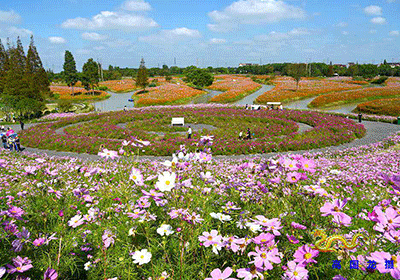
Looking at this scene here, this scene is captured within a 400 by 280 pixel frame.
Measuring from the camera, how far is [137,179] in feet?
6.63

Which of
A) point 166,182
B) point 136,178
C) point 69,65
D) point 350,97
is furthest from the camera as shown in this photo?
point 69,65

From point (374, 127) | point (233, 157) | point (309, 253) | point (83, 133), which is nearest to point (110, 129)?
point (83, 133)

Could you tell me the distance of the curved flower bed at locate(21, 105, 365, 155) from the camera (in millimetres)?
14211

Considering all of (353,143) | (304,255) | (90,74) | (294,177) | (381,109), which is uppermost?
(90,74)

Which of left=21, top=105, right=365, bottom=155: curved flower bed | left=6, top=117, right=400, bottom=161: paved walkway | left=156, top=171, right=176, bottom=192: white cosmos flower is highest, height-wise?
left=156, top=171, right=176, bottom=192: white cosmos flower

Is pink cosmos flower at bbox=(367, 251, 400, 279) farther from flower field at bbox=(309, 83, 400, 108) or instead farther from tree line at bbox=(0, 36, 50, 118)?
flower field at bbox=(309, 83, 400, 108)

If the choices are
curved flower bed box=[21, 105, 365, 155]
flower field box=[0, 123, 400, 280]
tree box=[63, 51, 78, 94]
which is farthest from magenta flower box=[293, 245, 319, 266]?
tree box=[63, 51, 78, 94]

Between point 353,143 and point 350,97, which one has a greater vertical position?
point 350,97

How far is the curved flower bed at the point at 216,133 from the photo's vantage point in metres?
14.2

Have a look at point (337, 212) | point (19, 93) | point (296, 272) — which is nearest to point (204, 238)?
point (296, 272)

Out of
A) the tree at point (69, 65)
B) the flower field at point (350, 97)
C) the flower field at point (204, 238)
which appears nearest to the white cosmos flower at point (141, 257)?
the flower field at point (204, 238)

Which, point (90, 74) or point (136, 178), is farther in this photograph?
point (90, 74)

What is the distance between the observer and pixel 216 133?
17.8 m

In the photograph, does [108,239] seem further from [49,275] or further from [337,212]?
[337,212]
